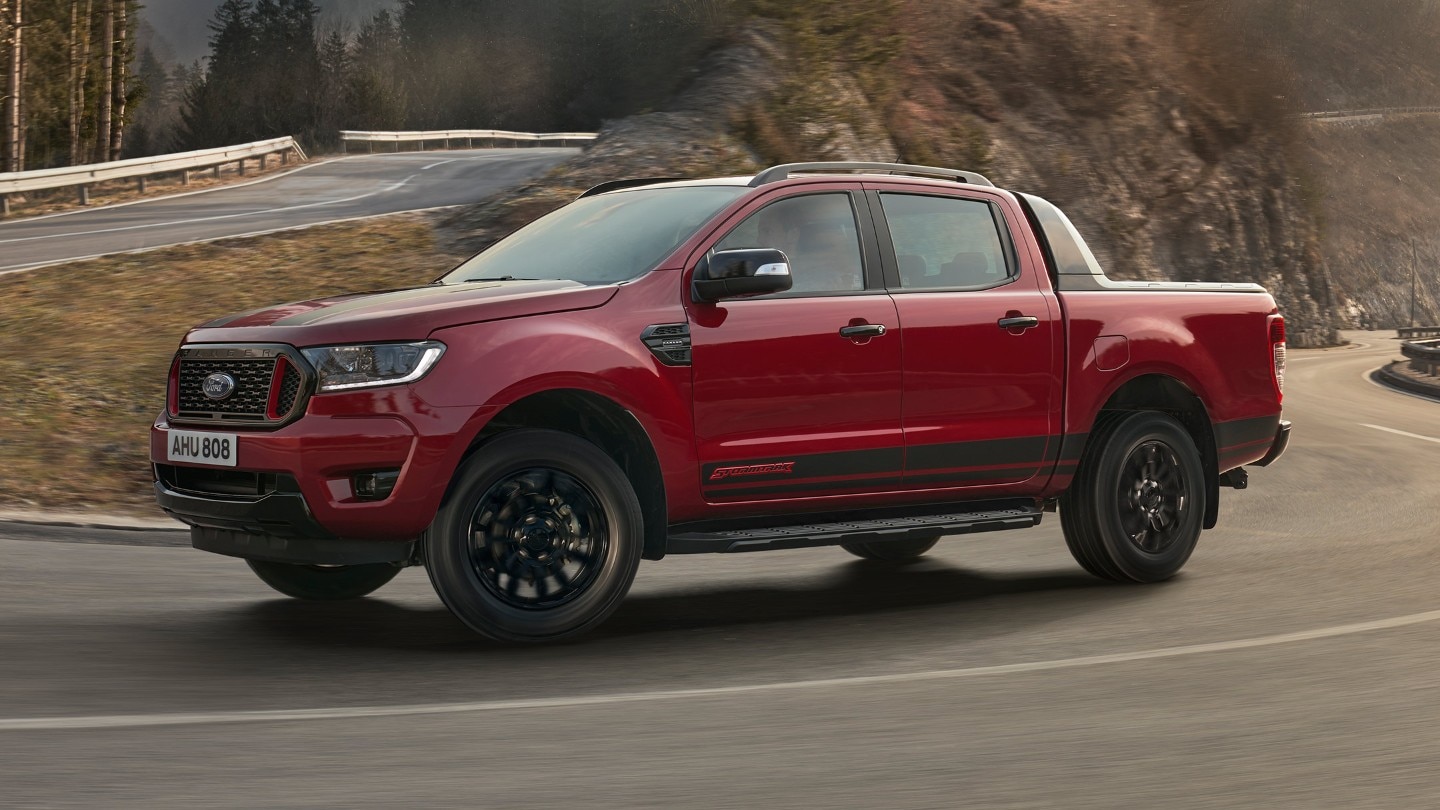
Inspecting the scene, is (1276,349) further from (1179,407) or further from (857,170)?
(857,170)

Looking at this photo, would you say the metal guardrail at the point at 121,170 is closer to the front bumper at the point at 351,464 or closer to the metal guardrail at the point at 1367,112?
the front bumper at the point at 351,464

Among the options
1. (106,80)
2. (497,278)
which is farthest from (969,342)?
(106,80)

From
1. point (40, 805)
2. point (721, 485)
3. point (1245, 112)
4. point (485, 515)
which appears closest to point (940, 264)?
point (721, 485)

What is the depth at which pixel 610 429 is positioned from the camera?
689 centimetres

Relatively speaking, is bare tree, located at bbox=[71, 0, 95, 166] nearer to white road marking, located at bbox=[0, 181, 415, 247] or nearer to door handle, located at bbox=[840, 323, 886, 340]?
white road marking, located at bbox=[0, 181, 415, 247]

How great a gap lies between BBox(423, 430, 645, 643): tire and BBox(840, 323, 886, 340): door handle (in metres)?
1.23

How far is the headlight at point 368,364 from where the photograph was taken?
6203 mm

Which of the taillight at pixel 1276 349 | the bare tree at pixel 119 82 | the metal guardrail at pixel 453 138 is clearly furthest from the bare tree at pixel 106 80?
the taillight at pixel 1276 349

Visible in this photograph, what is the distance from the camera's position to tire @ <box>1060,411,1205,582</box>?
324 inches

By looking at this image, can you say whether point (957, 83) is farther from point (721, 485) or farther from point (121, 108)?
point (121, 108)

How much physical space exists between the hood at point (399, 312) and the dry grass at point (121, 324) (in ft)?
13.9

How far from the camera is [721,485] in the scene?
696 cm

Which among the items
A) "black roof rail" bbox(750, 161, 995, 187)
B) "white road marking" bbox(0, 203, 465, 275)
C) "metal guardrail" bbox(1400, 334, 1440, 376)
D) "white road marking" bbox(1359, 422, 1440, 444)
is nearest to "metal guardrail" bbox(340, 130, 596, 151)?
"metal guardrail" bbox(1400, 334, 1440, 376)

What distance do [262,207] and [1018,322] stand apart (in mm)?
23358
